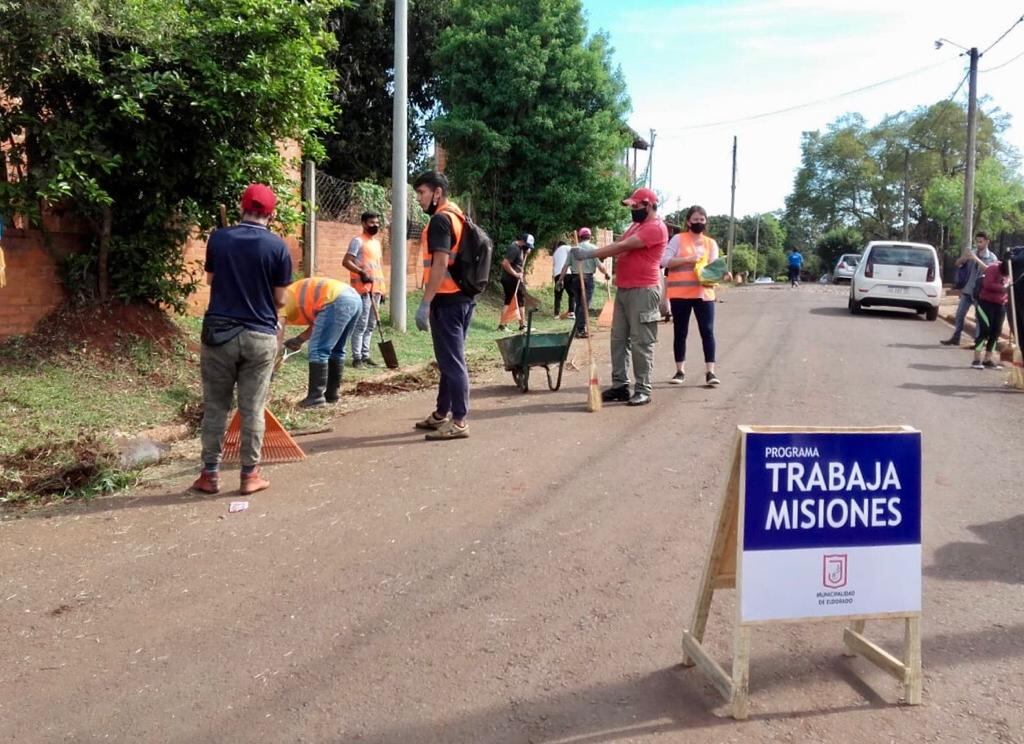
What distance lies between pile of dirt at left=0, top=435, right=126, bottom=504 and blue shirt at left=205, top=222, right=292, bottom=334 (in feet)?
4.69

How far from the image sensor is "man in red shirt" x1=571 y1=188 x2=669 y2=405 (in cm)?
829

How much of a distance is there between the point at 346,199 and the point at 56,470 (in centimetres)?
1087

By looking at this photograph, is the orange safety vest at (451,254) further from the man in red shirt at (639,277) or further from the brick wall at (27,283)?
the brick wall at (27,283)

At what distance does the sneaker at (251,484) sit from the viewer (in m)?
5.84

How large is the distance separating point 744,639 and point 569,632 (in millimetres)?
885

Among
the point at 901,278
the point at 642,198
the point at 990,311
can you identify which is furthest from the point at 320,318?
the point at 901,278

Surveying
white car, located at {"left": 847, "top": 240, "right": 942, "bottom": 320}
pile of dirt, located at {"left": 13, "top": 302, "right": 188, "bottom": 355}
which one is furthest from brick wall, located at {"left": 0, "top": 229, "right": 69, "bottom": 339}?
white car, located at {"left": 847, "top": 240, "right": 942, "bottom": 320}

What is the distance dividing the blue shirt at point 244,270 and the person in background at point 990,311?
9.20 metres

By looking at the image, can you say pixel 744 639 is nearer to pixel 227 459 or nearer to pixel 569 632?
pixel 569 632

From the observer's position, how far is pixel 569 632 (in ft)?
12.8

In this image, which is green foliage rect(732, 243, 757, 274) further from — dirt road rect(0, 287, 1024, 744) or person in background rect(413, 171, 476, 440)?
dirt road rect(0, 287, 1024, 744)

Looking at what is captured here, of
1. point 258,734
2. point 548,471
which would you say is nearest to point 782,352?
point 548,471

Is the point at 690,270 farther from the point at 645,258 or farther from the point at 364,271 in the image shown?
the point at 364,271

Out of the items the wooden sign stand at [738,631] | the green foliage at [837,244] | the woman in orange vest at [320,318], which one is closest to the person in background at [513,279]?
the woman in orange vest at [320,318]
